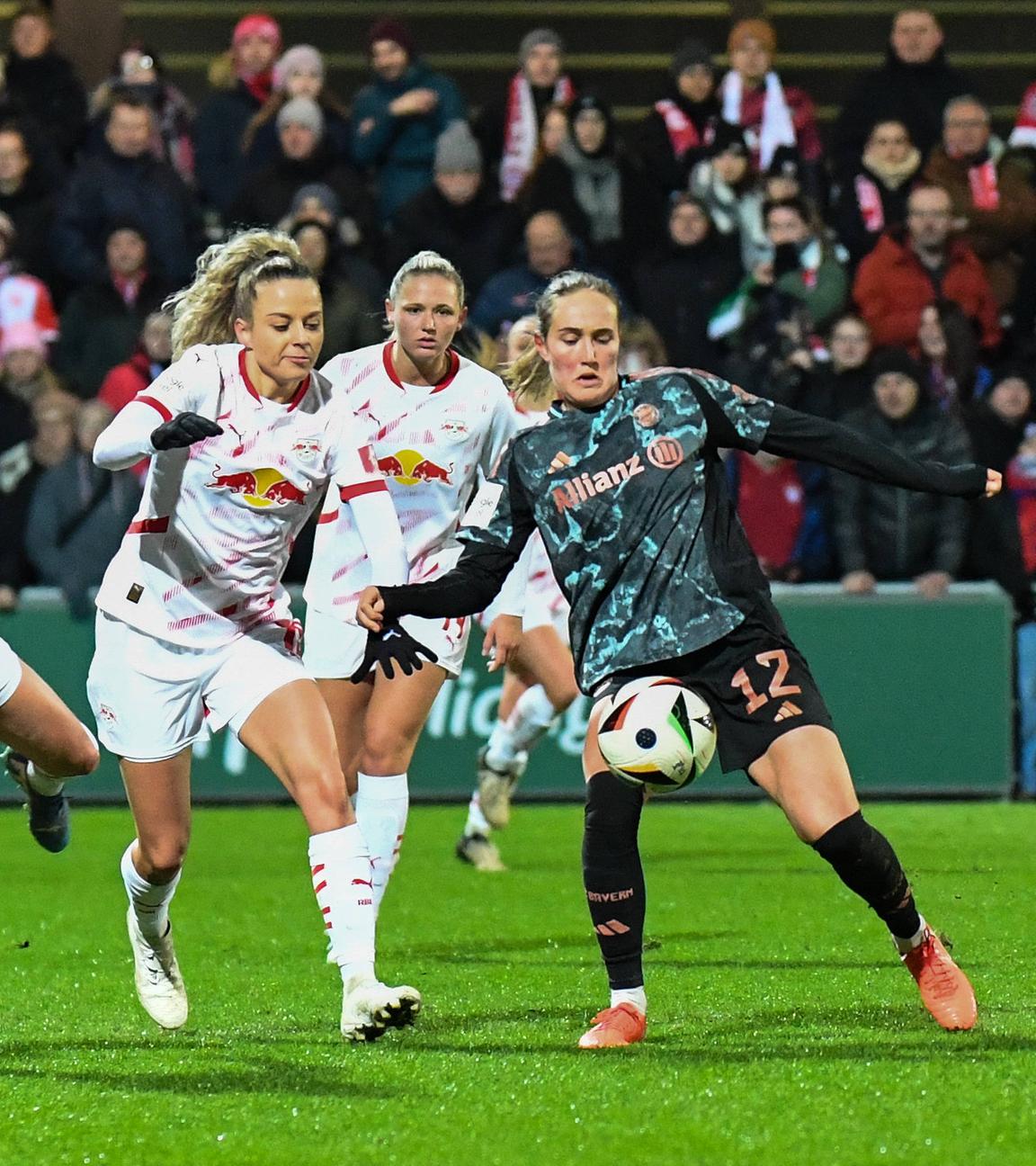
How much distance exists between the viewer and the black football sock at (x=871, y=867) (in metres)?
5.57

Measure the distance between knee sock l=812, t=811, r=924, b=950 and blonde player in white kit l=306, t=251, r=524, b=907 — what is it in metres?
2.23

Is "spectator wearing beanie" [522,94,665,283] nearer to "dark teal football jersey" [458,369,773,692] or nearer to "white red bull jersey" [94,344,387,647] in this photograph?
"white red bull jersey" [94,344,387,647]

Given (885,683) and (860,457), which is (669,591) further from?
(885,683)

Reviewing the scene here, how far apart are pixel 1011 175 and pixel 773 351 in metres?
2.61

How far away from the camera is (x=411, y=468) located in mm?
7602

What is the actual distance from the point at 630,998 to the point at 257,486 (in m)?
1.72

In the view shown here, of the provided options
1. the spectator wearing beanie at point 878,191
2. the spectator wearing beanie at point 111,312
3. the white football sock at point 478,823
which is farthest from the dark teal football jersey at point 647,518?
the spectator wearing beanie at point 878,191

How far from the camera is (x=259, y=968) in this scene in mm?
7723

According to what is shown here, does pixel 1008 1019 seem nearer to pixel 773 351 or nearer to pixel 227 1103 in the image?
pixel 227 1103

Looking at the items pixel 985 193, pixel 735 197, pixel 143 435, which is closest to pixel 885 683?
pixel 735 197

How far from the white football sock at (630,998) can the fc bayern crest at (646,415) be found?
1.49 meters

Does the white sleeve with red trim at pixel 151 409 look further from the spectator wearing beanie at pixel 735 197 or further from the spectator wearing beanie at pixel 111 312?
the spectator wearing beanie at pixel 735 197

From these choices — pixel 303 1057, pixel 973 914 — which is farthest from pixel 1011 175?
pixel 303 1057

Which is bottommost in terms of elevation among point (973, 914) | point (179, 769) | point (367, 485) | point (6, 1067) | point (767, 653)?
point (973, 914)
